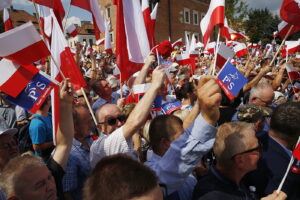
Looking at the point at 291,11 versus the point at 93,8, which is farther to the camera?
the point at 93,8

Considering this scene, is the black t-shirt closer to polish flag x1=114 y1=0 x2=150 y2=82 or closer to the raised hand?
the raised hand

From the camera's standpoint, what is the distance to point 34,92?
2596 millimetres

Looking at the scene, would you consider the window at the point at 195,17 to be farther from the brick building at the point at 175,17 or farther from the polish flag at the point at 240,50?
the polish flag at the point at 240,50

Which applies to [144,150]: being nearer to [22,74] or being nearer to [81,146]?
[81,146]

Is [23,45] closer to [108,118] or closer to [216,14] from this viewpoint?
[108,118]

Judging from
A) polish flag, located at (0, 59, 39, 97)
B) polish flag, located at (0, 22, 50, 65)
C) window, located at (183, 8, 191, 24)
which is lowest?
window, located at (183, 8, 191, 24)

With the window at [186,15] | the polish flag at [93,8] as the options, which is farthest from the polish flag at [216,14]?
the window at [186,15]

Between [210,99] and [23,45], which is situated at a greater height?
[23,45]

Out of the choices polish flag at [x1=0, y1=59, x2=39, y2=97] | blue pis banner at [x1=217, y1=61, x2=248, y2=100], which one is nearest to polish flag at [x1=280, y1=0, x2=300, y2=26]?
blue pis banner at [x1=217, y1=61, x2=248, y2=100]

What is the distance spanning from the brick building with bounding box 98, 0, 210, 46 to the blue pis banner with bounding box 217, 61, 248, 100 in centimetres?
3195

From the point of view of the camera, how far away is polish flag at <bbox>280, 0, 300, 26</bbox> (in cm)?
360

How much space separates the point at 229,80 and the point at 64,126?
62.8 inches

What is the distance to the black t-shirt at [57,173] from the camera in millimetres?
2076

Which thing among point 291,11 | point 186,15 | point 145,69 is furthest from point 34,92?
point 186,15
